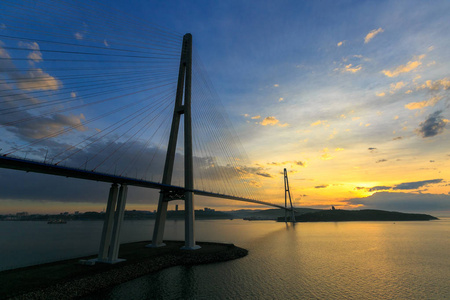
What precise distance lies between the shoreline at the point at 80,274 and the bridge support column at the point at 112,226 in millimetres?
1114

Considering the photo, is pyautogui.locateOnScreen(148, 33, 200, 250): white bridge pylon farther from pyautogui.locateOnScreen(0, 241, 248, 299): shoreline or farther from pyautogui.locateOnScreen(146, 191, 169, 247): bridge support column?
pyautogui.locateOnScreen(0, 241, 248, 299): shoreline

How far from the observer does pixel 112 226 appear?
26.8 metres

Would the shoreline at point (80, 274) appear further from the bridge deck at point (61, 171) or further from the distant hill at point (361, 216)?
the distant hill at point (361, 216)

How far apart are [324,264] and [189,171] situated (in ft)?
80.7

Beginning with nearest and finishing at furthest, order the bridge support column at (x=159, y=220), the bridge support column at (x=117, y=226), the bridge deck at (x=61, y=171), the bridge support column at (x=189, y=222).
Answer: the bridge deck at (x=61, y=171), the bridge support column at (x=117, y=226), the bridge support column at (x=189, y=222), the bridge support column at (x=159, y=220)

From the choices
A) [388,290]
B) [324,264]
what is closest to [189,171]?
[324,264]

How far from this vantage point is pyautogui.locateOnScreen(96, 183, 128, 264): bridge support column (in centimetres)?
2542

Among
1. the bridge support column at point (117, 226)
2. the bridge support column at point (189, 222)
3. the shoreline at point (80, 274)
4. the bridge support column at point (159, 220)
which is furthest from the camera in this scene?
the bridge support column at point (159, 220)

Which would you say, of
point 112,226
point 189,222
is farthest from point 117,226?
point 189,222

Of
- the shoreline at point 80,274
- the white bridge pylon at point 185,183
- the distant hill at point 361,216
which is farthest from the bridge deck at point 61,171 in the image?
the distant hill at point 361,216

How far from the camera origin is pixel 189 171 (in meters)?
35.2

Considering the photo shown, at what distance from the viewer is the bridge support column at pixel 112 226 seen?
1001 inches

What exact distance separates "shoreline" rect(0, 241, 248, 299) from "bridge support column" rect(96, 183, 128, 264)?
111cm

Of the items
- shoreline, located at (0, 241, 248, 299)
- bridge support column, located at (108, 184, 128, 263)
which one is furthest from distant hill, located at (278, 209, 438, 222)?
bridge support column, located at (108, 184, 128, 263)
